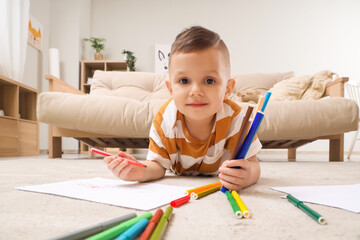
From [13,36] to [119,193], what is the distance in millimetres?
2768

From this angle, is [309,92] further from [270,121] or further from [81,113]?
[81,113]

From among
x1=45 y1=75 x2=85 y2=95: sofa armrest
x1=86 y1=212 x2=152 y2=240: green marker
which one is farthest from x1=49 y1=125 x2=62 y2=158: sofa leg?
x1=86 y1=212 x2=152 y2=240: green marker

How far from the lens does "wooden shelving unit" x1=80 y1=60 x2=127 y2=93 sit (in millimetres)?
3545

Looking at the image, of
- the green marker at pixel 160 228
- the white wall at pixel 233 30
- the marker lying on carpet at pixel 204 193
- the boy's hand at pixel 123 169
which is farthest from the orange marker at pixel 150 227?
the white wall at pixel 233 30

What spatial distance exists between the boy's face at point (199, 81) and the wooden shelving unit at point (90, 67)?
3.11 m

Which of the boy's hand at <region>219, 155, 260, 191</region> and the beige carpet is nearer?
the beige carpet

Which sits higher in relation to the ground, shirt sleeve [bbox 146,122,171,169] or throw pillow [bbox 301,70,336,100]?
throw pillow [bbox 301,70,336,100]

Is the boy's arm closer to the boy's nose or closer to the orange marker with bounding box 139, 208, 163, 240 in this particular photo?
the boy's nose

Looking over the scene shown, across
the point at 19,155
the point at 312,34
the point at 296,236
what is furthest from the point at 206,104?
the point at 312,34

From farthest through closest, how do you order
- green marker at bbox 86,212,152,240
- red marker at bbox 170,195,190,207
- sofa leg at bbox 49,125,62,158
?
sofa leg at bbox 49,125,62,158 → red marker at bbox 170,195,190,207 → green marker at bbox 86,212,152,240

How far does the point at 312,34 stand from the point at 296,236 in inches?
158

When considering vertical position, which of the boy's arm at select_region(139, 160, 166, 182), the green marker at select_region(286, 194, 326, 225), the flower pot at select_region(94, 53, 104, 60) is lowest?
the boy's arm at select_region(139, 160, 166, 182)

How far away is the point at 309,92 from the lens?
1.86 m

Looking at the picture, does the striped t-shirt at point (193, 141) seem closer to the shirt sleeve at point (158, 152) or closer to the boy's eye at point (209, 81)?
the shirt sleeve at point (158, 152)
